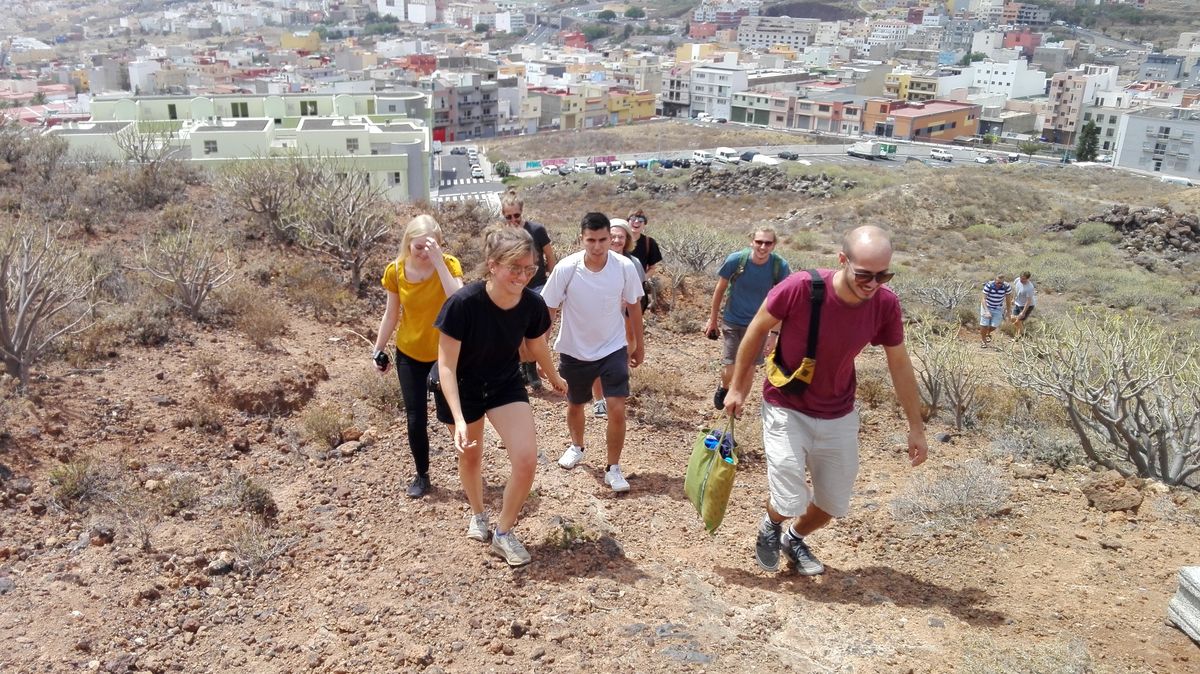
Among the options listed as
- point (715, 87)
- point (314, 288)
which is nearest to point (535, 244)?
point (314, 288)

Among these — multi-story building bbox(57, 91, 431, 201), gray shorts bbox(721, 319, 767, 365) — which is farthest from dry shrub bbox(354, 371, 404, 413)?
multi-story building bbox(57, 91, 431, 201)

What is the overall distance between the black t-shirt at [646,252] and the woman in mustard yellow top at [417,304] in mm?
2004

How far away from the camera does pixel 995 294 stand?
11.0 m

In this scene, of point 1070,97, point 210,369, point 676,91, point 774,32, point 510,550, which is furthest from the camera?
point 774,32

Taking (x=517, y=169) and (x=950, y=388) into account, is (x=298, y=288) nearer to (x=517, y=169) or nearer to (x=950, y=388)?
(x=950, y=388)

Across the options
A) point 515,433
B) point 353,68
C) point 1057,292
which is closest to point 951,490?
point 515,433

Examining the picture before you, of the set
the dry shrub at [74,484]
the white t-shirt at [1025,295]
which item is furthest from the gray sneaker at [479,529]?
the white t-shirt at [1025,295]

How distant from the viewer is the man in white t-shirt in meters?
4.29

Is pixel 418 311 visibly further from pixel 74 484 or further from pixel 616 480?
pixel 74 484

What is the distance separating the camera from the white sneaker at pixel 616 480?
451 cm

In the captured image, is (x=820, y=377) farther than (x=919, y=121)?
No

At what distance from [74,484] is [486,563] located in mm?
2155

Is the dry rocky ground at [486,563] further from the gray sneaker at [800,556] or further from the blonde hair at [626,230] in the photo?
the blonde hair at [626,230]

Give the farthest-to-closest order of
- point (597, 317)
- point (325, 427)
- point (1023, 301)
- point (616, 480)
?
point (1023, 301) < point (325, 427) < point (616, 480) < point (597, 317)
